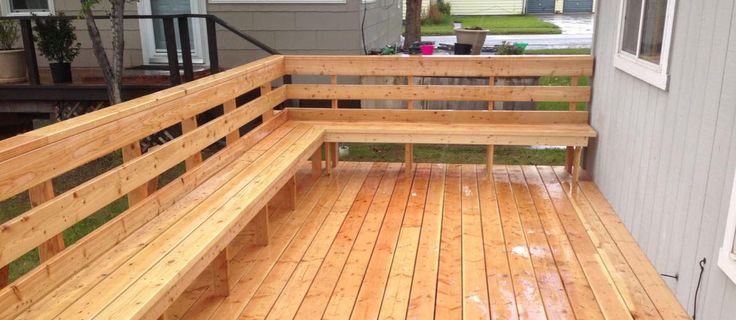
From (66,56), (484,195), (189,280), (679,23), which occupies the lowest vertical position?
(484,195)

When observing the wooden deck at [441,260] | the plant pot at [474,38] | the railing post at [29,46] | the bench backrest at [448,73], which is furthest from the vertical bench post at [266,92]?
the plant pot at [474,38]

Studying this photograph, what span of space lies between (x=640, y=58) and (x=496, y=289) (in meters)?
1.65

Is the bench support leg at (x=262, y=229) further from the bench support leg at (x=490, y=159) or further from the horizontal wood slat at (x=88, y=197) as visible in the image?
the bench support leg at (x=490, y=159)

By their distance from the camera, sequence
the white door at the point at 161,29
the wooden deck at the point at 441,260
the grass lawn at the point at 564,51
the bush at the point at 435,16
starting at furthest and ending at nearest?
the bush at the point at 435,16 < the grass lawn at the point at 564,51 < the white door at the point at 161,29 < the wooden deck at the point at 441,260

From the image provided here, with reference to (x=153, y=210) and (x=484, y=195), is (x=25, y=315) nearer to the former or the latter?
(x=153, y=210)

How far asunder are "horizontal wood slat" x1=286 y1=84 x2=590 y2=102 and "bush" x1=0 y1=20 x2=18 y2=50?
3.73 meters

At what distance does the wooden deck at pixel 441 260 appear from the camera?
297 cm

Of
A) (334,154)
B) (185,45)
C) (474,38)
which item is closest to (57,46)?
(185,45)

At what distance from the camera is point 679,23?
3.11 metres

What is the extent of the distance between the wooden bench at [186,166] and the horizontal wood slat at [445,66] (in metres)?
0.01

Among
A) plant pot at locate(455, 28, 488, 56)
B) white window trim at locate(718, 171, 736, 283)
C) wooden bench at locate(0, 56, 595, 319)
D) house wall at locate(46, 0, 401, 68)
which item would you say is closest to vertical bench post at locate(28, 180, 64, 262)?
wooden bench at locate(0, 56, 595, 319)

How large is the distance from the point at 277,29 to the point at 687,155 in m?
5.31

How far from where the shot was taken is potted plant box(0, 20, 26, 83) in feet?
22.5

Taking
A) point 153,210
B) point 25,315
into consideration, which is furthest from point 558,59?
point 25,315
